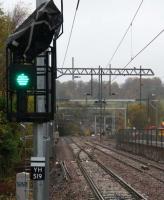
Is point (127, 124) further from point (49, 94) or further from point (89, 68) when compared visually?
point (49, 94)

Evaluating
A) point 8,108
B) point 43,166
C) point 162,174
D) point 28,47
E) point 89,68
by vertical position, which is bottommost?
point 162,174

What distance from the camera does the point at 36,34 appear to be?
9047mm

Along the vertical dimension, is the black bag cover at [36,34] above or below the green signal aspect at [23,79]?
above

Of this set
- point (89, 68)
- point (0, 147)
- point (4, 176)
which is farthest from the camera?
point (89, 68)

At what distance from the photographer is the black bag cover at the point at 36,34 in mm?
8961

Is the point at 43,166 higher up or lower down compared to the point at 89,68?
lower down

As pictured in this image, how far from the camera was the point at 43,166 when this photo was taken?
32.1ft

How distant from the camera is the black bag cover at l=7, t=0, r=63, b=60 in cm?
896

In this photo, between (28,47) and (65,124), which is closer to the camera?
(28,47)

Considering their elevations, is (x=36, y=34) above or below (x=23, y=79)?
above

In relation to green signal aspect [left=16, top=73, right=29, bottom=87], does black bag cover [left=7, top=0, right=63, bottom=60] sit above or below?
above

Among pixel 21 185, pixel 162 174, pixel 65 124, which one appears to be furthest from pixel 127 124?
pixel 21 185

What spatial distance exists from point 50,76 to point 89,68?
5606 centimetres

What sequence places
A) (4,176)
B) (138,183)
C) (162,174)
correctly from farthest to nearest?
(162,174) → (138,183) → (4,176)
